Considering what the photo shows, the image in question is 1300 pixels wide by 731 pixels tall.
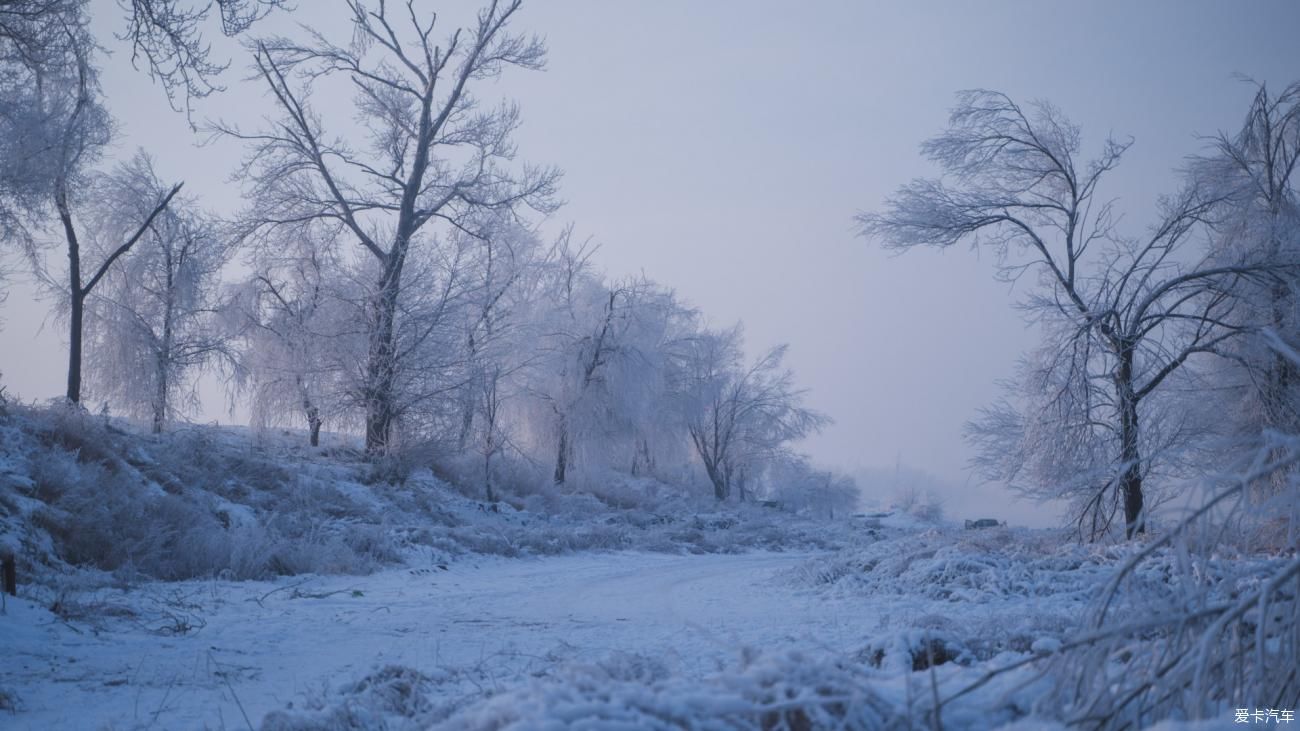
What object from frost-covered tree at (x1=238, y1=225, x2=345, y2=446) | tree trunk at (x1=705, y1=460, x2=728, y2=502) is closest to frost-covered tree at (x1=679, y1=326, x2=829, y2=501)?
tree trunk at (x1=705, y1=460, x2=728, y2=502)

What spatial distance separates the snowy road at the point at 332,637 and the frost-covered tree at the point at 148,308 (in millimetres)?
16786

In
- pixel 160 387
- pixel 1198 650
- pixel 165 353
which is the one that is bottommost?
pixel 1198 650

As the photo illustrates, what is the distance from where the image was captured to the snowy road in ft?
10.7

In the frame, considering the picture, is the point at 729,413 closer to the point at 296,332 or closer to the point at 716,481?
the point at 716,481

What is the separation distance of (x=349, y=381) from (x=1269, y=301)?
15.8 meters

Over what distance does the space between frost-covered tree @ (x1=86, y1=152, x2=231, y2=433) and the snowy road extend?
16.8 m

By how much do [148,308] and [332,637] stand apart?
20691mm

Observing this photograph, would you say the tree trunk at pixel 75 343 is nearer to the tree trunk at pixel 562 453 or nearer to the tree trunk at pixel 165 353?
the tree trunk at pixel 165 353

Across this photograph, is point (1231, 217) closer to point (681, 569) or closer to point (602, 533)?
point (681, 569)

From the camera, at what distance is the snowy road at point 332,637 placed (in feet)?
10.7

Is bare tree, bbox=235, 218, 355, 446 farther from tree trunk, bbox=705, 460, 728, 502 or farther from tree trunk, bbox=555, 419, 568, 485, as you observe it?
tree trunk, bbox=705, 460, 728, 502

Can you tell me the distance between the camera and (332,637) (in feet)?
15.7

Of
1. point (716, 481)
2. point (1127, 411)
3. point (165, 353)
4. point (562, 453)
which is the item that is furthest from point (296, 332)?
point (716, 481)

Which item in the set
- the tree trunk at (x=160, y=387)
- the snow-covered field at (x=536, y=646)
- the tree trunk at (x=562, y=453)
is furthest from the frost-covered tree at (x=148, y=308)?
the snow-covered field at (x=536, y=646)
